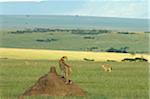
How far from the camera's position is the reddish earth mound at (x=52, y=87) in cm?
1222

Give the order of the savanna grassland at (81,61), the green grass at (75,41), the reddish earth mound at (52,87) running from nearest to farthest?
the reddish earth mound at (52,87) < the savanna grassland at (81,61) < the green grass at (75,41)

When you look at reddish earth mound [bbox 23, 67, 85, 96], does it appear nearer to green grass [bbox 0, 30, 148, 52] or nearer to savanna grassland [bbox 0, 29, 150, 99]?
savanna grassland [bbox 0, 29, 150, 99]

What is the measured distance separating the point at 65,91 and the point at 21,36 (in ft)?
95.8

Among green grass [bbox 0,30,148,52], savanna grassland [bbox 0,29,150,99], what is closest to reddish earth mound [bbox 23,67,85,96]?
savanna grassland [bbox 0,29,150,99]

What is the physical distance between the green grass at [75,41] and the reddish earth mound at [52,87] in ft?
74.9

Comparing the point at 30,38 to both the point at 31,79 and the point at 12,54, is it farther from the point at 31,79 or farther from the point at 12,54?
the point at 31,79

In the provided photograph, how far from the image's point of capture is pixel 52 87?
40.6 ft

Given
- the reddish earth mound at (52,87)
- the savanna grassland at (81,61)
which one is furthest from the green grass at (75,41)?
the reddish earth mound at (52,87)

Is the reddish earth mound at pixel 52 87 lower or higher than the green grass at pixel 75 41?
lower

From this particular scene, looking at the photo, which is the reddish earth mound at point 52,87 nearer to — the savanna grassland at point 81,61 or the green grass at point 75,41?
the savanna grassland at point 81,61

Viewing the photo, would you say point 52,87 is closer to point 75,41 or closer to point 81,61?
point 81,61

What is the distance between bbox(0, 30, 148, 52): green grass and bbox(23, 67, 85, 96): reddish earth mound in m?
22.8

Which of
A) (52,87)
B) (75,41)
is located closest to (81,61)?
(75,41)

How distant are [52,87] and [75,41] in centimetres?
2957
